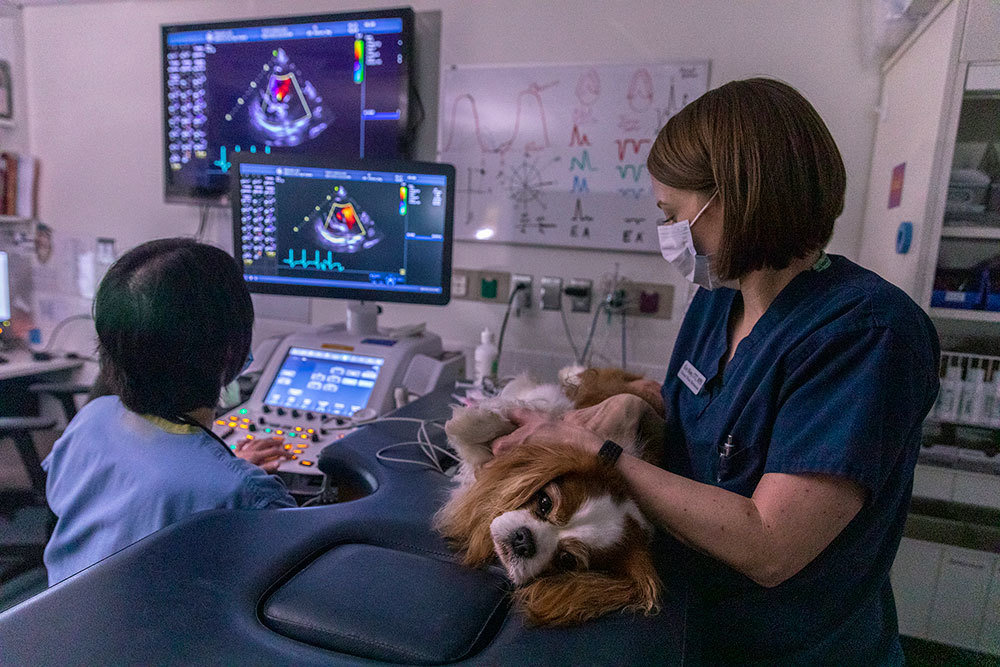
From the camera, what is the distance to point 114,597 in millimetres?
565

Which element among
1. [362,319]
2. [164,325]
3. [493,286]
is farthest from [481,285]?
[164,325]

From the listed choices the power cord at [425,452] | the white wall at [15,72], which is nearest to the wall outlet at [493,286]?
the power cord at [425,452]

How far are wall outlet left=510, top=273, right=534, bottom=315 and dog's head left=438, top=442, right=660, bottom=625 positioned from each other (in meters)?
1.37

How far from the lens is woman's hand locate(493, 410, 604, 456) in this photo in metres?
0.80

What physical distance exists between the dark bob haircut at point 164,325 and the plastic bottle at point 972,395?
1760 mm

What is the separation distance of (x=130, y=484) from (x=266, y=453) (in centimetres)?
36

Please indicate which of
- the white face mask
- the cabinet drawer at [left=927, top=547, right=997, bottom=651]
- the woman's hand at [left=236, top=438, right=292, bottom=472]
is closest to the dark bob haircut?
the woman's hand at [left=236, top=438, right=292, bottom=472]

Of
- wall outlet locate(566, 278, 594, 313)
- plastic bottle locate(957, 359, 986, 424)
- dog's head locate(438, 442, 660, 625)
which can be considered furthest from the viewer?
wall outlet locate(566, 278, 594, 313)

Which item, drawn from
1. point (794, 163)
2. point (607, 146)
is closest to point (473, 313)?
point (607, 146)

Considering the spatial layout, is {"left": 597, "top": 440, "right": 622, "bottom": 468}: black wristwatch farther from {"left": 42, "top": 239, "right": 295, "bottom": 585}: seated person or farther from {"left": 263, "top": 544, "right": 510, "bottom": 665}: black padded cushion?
{"left": 42, "top": 239, "right": 295, "bottom": 585}: seated person

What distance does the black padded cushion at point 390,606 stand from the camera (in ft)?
1.82

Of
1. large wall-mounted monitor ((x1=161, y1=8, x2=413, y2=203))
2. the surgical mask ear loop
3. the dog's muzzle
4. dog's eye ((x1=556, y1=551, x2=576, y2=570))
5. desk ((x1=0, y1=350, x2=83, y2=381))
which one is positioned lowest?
desk ((x1=0, y1=350, x2=83, y2=381))

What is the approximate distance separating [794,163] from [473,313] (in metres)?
1.52

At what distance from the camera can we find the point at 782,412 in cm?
75
